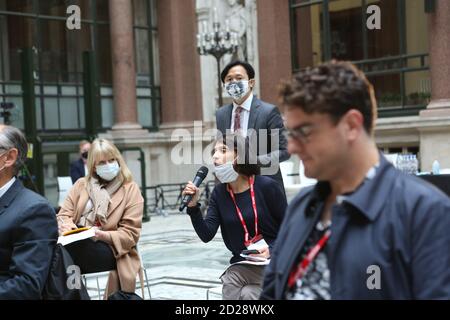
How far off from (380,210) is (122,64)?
56.3 feet

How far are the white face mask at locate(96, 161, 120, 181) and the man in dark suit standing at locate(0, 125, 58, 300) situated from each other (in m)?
1.91

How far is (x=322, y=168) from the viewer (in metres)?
2.16

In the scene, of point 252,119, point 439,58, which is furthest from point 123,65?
point 252,119

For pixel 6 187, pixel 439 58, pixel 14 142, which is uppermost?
pixel 439 58

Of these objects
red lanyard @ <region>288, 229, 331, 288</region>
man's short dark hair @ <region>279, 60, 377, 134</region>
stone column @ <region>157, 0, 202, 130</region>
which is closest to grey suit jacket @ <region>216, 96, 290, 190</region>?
red lanyard @ <region>288, 229, 331, 288</region>

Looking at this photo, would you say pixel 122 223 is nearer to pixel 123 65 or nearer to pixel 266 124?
pixel 266 124

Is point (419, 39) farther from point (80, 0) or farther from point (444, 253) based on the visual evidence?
point (444, 253)

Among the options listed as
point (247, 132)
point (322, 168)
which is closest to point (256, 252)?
point (247, 132)

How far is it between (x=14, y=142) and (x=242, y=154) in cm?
169

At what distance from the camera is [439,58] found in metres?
14.8

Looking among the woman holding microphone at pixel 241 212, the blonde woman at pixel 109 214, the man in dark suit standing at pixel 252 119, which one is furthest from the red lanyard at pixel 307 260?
the blonde woman at pixel 109 214

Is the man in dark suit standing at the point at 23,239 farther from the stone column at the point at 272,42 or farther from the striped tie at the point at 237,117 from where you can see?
the stone column at the point at 272,42
